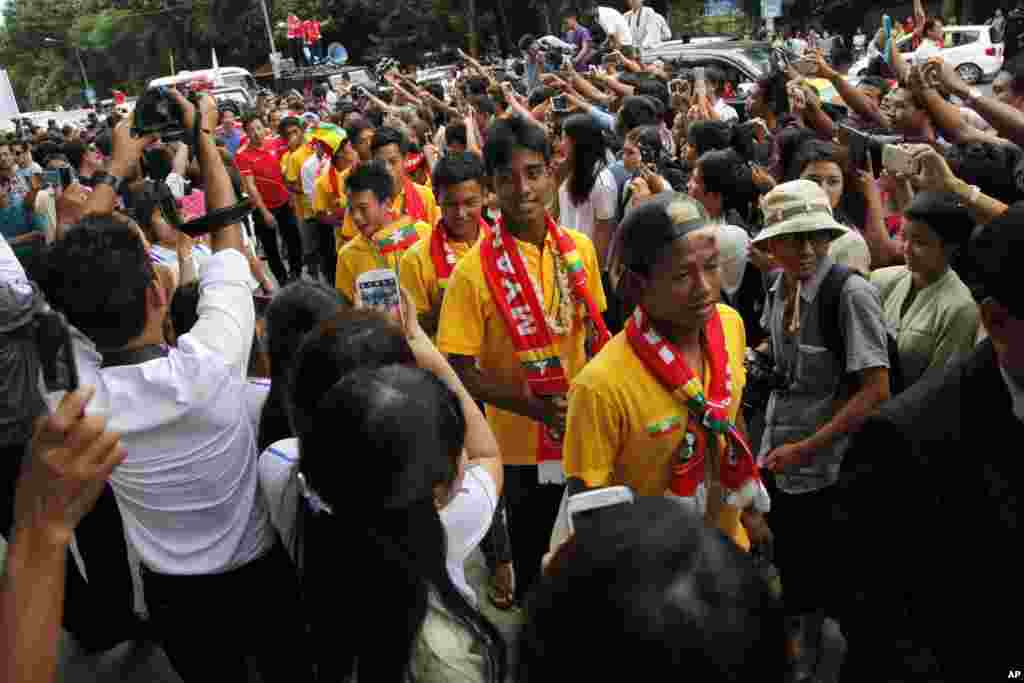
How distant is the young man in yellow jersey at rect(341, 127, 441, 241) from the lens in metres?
5.30

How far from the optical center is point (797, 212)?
2846 mm

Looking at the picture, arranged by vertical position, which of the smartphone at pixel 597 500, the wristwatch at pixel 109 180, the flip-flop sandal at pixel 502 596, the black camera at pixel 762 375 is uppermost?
the wristwatch at pixel 109 180

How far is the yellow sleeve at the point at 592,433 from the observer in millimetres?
2186

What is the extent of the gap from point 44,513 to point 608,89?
302 inches

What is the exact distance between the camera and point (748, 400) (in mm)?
3178

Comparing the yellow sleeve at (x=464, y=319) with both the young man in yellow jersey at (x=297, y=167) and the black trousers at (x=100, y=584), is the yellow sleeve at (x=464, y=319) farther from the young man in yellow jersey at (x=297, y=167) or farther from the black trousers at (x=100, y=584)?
the young man in yellow jersey at (x=297, y=167)

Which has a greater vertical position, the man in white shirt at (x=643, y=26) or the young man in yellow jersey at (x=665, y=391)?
the man in white shirt at (x=643, y=26)

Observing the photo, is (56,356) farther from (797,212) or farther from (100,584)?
(100,584)

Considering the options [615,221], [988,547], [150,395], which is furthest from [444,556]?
[615,221]

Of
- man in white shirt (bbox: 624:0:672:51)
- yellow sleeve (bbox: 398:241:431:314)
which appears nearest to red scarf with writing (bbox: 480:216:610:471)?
yellow sleeve (bbox: 398:241:431:314)

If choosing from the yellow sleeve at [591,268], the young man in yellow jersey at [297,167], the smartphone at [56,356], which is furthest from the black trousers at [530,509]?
the young man in yellow jersey at [297,167]

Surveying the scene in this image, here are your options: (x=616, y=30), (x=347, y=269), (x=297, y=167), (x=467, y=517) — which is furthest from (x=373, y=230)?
(x=616, y=30)

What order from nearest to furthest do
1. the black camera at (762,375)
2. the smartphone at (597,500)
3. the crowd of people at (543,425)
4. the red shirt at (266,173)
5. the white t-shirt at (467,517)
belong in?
1. the crowd of people at (543,425)
2. the smartphone at (597,500)
3. the white t-shirt at (467,517)
4. the black camera at (762,375)
5. the red shirt at (266,173)

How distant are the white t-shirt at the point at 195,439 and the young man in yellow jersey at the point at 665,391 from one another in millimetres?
884
